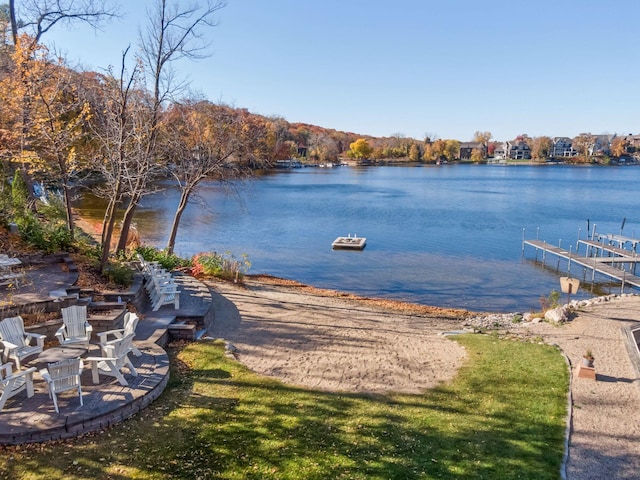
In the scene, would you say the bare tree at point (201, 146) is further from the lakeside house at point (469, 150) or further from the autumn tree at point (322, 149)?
the lakeside house at point (469, 150)

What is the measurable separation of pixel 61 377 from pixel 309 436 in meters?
3.28

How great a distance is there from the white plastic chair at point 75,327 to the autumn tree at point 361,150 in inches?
6376

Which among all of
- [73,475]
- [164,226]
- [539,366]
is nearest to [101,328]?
[73,475]

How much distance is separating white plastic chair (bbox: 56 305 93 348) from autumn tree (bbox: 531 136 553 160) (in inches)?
7593

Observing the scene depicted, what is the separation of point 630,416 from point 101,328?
373 inches

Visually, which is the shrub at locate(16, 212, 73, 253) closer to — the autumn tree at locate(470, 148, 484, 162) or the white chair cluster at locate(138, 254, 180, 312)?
the white chair cluster at locate(138, 254, 180, 312)

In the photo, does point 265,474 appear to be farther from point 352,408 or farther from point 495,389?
point 495,389

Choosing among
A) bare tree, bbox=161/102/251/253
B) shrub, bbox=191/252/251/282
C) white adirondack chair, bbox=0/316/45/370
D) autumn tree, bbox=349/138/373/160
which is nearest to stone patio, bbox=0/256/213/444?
white adirondack chair, bbox=0/316/45/370

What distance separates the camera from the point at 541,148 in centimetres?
17575

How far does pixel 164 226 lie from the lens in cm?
3297

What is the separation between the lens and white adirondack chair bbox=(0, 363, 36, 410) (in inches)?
228

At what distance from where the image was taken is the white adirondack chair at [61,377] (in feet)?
19.2

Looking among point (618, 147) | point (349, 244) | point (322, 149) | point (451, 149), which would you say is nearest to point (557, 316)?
point (349, 244)

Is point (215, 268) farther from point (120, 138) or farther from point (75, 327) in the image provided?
point (75, 327)
